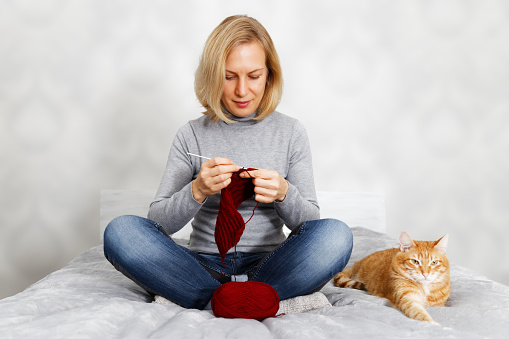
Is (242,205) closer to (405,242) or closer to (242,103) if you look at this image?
(242,103)

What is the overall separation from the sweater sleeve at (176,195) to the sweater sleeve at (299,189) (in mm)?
223

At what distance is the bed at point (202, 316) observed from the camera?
869mm

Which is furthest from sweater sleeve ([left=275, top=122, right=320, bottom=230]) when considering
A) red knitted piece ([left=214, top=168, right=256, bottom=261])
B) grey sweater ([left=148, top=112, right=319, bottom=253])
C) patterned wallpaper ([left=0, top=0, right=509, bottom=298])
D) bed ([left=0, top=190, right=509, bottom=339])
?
patterned wallpaper ([left=0, top=0, right=509, bottom=298])

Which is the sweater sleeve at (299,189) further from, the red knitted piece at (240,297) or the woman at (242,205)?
the red knitted piece at (240,297)

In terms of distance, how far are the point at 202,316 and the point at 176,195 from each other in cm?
34

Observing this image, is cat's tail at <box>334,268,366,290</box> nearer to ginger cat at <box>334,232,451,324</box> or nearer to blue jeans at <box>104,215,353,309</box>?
ginger cat at <box>334,232,451,324</box>

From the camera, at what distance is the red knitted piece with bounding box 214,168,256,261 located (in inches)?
43.6

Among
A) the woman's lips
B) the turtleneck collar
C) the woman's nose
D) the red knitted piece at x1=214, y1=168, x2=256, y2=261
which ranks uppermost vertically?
the woman's nose

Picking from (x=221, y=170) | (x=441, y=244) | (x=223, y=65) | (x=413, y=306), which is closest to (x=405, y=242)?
(x=441, y=244)

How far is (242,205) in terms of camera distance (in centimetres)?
133

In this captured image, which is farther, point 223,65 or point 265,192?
point 223,65

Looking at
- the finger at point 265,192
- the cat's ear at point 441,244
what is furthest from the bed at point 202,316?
the finger at point 265,192

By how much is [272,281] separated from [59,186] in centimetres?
146

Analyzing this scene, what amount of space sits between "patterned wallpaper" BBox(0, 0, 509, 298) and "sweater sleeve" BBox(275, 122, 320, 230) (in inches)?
32.3
